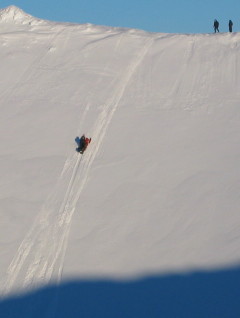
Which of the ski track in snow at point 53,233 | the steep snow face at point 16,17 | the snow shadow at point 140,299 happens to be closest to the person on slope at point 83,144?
the ski track in snow at point 53,233

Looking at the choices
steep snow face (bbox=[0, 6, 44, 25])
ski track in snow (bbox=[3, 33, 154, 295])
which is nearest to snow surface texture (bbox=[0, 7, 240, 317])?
ski track in snow (bbox=[3, 33, 154, 295])

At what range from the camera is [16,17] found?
26750 mm

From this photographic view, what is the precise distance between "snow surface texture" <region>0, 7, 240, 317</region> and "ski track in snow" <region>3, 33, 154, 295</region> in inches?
1.1

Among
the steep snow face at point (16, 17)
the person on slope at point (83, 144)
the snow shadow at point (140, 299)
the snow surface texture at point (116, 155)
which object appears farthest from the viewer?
the steep snow face at point (16, 17)

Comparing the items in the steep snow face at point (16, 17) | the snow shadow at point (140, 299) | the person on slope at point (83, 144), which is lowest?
the snow shadow at point (140, 299)

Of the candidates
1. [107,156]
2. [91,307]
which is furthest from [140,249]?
[107,156]

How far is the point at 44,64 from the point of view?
73.3ft

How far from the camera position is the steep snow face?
26.3m

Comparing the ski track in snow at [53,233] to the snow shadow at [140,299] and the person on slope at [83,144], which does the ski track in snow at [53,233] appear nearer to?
the person on slope at [83,144]

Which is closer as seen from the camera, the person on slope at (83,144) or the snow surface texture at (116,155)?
the snow surface texture at (116,155)

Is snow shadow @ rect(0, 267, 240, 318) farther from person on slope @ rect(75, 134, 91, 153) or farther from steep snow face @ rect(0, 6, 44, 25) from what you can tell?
steep snow face @ rect(0, 6, 44, 25)

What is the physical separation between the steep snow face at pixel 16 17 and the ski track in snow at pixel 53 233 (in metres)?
→ 9.83

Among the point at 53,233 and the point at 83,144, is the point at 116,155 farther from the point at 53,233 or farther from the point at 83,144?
the point at 53,233

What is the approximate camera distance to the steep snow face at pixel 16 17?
2628cm
